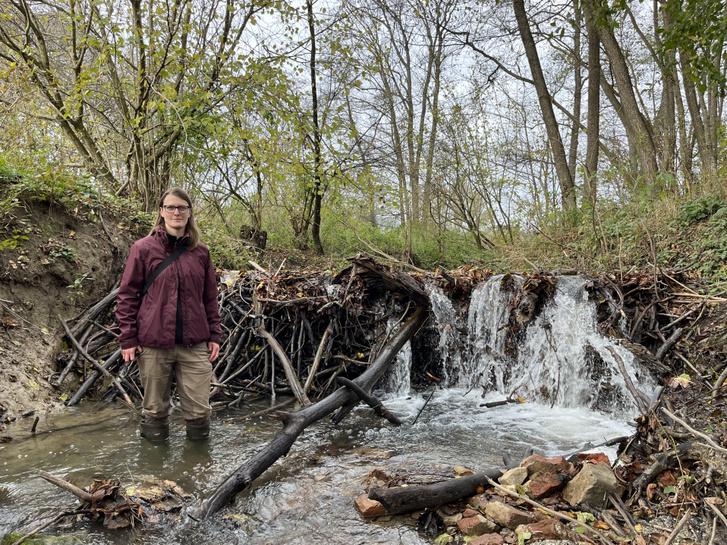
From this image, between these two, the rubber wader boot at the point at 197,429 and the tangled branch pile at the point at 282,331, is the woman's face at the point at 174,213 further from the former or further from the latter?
the tangled branch pile at the point at 282,331

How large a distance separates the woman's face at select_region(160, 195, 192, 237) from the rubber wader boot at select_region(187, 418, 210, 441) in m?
1.70

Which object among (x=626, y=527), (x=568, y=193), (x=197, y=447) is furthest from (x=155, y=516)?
(x=568, y=193)

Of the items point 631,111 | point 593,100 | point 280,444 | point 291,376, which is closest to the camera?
point 280,444

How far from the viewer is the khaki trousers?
3893mm

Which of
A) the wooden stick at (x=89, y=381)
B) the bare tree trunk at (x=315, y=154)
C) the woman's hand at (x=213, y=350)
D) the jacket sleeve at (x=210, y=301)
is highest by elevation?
the bare tree trunk at (x=315, y=154)

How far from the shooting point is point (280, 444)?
11.4ft

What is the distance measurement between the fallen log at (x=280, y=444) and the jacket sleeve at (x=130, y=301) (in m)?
1.44

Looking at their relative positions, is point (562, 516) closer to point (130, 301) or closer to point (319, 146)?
point (130, 301)

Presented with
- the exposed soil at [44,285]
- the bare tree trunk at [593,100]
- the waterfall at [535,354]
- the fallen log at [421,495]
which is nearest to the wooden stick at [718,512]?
the fallen log at [421,495]

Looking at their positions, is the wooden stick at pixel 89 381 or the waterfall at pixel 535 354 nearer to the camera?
the wooden stick at pixel 89 381

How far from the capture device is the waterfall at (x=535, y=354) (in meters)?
5.41

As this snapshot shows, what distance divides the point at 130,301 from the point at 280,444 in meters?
1.72

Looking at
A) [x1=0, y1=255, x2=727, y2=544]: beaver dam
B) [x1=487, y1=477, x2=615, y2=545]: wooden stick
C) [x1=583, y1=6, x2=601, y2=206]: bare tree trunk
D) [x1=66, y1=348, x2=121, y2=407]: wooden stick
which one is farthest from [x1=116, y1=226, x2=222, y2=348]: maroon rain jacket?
[x1=583, y1=6, x2=601, y2=206]: bare tree trunk

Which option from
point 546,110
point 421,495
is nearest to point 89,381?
point 421,495
